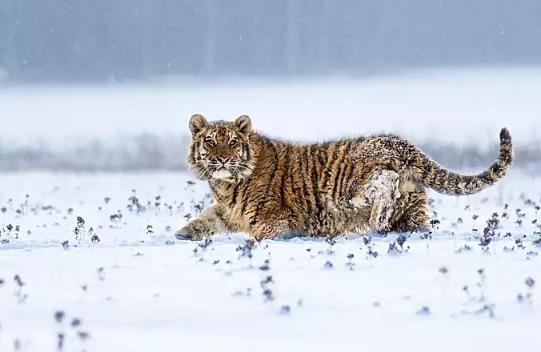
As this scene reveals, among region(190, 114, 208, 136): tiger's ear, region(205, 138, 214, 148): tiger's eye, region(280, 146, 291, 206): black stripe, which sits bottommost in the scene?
region(280, 146, 291, 206): black stripe

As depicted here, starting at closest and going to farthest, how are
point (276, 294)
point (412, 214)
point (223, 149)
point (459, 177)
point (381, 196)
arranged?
point (276, 294), point (381, 196), point (459, 177), point (412, 214), point (223, 149)

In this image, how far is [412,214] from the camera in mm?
11977

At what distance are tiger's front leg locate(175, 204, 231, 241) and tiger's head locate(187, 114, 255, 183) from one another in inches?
18.8

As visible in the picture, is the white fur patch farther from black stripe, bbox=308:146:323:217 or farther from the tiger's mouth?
black stripe, bbox=308:146:323:217

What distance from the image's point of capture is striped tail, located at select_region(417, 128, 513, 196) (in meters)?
11.6

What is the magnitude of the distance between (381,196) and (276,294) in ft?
14.0

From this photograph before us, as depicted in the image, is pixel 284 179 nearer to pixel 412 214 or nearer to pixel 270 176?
pixel 270 176

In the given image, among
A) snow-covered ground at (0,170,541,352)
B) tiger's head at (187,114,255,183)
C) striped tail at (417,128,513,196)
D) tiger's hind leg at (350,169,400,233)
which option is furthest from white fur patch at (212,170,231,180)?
striped tail at (417,128,513,196)

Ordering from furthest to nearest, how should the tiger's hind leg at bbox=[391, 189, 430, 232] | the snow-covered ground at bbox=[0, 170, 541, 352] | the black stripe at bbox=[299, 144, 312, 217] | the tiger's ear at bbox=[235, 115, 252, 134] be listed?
the tiger's ear at bbox=[235, 115, 252, 134]
the black stripe at bbox=[299, 144, 312, 217]
the tiger's hind leg at bbox=[391, 189, 430, 232]
the snow-covered ground at bbox=[0, 170, 541, 352]

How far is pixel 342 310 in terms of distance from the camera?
7262mm

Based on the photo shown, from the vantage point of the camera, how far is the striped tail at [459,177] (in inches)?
457

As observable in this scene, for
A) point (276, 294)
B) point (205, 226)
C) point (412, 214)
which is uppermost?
point (412, 214)

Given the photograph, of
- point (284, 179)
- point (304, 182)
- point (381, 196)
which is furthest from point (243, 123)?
point (381, 196)

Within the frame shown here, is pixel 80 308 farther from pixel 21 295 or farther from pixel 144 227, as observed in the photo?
pixel 144 227
